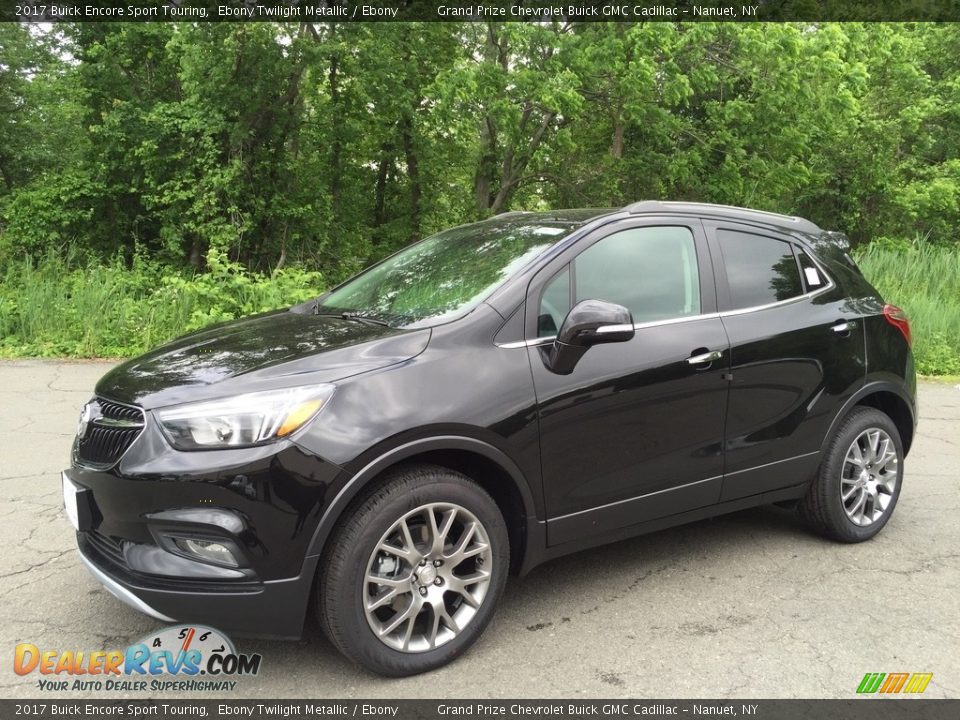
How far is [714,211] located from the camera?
412cm

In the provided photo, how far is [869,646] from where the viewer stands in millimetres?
3293

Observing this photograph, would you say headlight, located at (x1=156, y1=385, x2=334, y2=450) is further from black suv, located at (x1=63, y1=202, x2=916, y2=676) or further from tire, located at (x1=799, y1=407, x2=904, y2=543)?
tire, located at (x1=799, y1=407, x2=904, y2=543)

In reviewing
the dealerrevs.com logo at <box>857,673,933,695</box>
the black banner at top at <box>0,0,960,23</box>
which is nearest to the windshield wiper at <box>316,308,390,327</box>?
the dealerrevs.com logo at <box>857,673,933,695</box>

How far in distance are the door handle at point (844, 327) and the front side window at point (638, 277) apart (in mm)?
898

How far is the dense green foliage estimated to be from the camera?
53.8 feet

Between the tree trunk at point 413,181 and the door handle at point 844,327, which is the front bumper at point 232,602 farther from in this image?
the tree trunk at point 413,181

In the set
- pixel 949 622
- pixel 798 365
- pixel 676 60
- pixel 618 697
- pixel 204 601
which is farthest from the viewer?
pixel 676 60

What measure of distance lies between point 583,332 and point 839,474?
1938 mm

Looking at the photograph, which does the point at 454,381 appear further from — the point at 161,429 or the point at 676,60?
the point at 676,60

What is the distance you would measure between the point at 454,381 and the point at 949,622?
2.39 m

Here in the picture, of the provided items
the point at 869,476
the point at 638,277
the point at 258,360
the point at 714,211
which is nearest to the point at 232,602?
the point at 258,360

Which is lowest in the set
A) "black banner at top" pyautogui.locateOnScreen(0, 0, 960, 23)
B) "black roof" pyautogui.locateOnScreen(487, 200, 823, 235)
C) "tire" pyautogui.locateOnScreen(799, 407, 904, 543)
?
"tire" pyautogui.locateOnScreen(799, 407, 904, 543)

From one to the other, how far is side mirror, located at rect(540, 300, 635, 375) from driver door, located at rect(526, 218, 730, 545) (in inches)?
1.5

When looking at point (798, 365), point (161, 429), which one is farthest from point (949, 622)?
point (161, 429)
